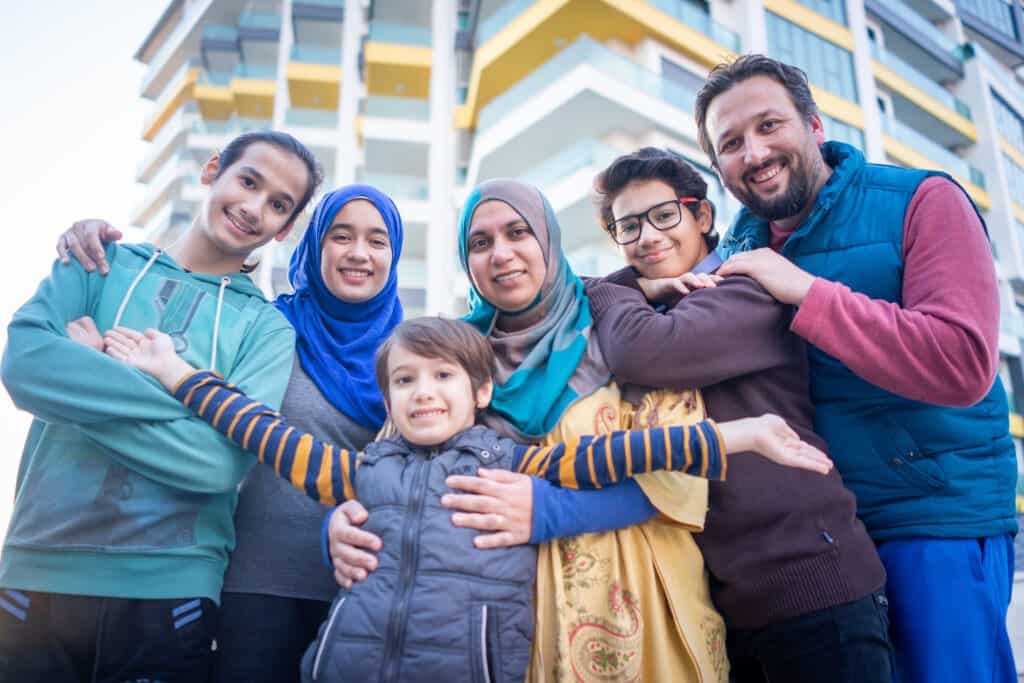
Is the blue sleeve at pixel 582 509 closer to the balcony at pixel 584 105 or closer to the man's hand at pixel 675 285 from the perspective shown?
the man's hand at pixel 675 285

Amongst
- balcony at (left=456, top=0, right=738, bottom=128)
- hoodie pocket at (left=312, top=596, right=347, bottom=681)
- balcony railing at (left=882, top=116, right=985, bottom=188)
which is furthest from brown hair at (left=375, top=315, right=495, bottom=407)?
balcony railing at (left=882, top=116, right=985, bottom=188)

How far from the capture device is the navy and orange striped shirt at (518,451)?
5.14ft

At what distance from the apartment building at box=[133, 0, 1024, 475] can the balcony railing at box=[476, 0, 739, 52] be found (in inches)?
1.8

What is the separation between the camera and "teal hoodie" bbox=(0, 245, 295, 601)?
1637 millimetres

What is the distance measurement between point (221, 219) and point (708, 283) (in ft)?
5.15

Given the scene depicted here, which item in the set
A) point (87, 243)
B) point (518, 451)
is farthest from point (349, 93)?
point (518, 451)

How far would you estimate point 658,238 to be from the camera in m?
2.08

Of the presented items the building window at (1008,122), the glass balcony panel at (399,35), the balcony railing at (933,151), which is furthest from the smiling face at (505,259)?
the building window at (1008,122)

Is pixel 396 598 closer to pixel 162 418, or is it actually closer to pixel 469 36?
pixel 162 418

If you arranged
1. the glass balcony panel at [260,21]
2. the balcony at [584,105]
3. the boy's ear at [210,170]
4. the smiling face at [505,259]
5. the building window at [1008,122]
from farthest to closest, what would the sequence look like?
the building window at [1008,122]
the glass balcony panel at [260,21]
the balcony at [584,105]
the boy's ear at [210,170]
the smiling face at [505,259]

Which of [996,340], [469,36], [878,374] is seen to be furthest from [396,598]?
[469,36]

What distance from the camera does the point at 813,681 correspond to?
1.57m

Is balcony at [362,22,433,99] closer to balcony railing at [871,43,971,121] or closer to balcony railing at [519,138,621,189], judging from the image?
balcony railing at [519,138,621,189]

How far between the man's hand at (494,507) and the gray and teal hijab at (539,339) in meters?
0.23
